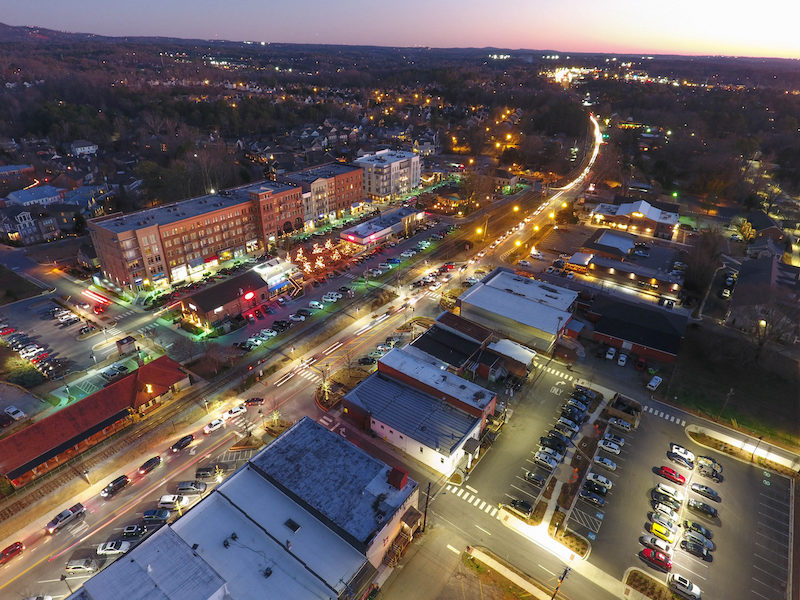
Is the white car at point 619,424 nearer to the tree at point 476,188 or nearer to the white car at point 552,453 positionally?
the white car at point 552,453

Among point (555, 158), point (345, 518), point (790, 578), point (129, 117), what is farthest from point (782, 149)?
point (129, 117)

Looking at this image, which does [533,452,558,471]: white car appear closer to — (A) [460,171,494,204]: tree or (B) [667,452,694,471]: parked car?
(B) [667,452,694,471]: parked car

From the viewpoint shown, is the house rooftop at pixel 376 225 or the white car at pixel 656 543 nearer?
the white car at pixel 656 543

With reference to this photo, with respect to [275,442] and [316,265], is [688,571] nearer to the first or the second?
[275,442]

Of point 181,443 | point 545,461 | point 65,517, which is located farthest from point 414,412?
point 65,517

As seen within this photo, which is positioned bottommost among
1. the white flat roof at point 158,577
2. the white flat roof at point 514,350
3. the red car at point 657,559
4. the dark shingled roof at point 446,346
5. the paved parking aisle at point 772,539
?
the paved parking aisle at point 772,539

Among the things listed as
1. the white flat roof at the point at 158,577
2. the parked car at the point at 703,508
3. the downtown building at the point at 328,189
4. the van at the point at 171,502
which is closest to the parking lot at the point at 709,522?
the parked car at the point at 703,508
